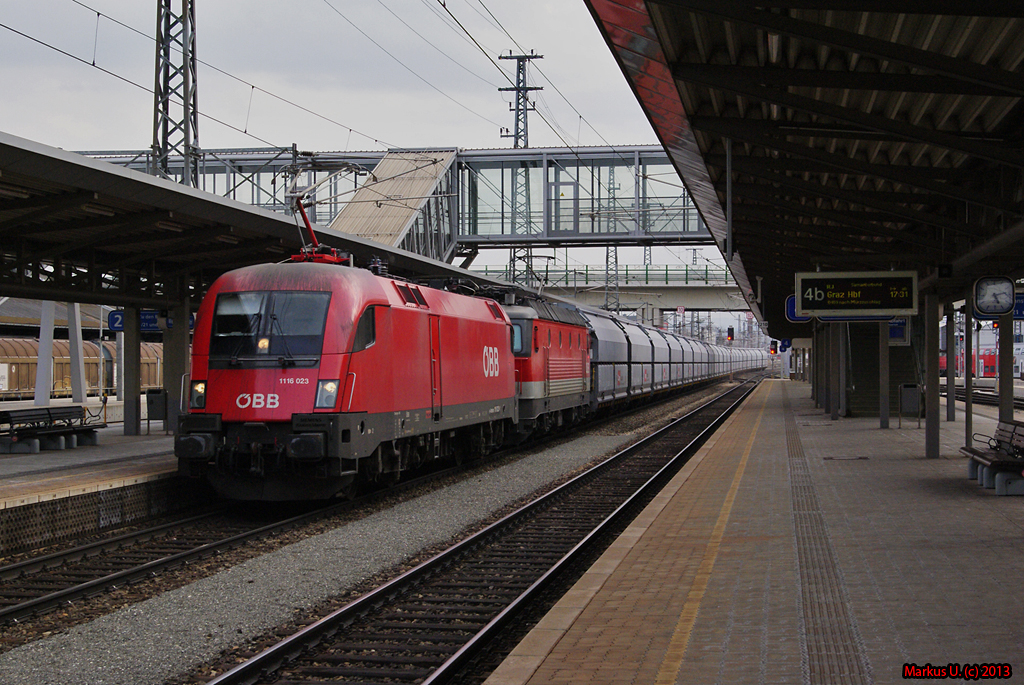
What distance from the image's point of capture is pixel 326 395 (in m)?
11.6

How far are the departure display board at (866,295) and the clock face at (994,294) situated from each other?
2.46 meters

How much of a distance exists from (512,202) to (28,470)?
27905 mm

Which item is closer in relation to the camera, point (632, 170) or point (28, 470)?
point (28, 470)

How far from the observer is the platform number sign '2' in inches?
691

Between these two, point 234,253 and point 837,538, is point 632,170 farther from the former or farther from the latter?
→ point 837,538

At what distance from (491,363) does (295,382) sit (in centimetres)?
672

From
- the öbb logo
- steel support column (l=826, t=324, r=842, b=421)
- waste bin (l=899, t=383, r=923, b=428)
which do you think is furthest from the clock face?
steel support column (l=826, t=324, r=842, b=421)

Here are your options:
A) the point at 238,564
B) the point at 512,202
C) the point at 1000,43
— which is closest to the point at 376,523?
the point at 238,564

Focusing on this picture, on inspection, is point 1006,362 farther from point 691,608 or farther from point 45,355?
point 45,355

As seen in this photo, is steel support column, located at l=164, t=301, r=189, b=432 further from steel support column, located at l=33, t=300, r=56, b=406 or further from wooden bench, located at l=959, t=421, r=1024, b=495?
wooden bench, located at l=959, t=421, r=1024, b=495

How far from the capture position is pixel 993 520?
10.2 meters

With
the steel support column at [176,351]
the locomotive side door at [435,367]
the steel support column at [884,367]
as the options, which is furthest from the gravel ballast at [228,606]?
the steel support column at [884,367]

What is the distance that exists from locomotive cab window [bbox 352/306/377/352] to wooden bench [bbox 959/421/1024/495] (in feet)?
26.0

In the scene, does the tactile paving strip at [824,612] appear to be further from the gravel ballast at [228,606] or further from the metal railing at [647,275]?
the metal railing at [647,275]
